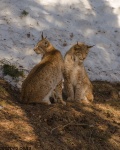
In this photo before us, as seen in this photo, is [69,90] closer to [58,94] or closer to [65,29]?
[58,94]

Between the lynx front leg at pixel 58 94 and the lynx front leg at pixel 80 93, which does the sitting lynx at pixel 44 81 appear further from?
the lynx front leg at pixel 80 93

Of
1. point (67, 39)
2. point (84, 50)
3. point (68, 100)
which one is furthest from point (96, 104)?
point (67, 39)

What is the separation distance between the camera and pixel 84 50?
25.2 ft

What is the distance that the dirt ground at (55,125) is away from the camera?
17.4ft

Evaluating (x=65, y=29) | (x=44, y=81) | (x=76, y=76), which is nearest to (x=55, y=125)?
(x=44, y=81)

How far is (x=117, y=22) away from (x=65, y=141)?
6.97 m

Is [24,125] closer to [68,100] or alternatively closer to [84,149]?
[84,149]

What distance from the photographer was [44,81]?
6.87 m

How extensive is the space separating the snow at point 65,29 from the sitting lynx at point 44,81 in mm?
1433

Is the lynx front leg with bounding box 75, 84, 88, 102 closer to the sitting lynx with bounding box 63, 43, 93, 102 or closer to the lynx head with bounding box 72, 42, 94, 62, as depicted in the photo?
the sitting lynx with bounding box 63, 43, 93, 102

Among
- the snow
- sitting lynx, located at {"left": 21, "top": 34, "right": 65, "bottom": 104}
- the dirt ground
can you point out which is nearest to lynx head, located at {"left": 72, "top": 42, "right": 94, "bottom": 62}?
sitting lynx, located at {"left": 21, "top": 34, "right": 65, "bottom": 104}

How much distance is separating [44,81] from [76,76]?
115 cm

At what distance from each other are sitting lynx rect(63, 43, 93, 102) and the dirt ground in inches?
14.3

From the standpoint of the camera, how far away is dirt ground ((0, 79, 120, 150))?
5.30m
